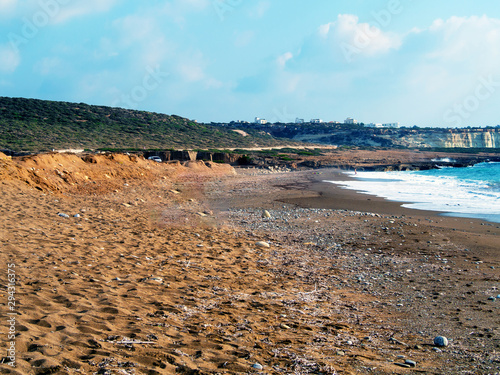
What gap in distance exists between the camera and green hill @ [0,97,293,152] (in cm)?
4425

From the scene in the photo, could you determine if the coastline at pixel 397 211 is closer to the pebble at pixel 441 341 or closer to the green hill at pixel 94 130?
the pebble at pixel 441 341

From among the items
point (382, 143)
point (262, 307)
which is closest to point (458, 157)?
point (382, 143)

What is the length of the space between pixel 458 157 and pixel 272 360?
228 ft

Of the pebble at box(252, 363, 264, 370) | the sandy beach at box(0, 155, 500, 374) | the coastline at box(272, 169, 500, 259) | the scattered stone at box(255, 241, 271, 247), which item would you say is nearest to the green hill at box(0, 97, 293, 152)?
the coastline at box(272, 169, 500, 259)

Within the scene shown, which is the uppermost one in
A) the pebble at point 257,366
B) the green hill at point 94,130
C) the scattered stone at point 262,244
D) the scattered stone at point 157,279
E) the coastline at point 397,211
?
the green hill at point 94,130

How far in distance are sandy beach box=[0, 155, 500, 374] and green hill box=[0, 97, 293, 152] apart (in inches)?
1322

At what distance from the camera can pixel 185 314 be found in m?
4.50

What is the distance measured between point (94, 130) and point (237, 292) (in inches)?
2220

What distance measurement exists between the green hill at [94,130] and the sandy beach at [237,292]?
110 ft

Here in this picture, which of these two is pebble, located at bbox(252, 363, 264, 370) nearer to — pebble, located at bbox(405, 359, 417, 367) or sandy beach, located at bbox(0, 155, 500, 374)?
sandy beach, located at bbox(0, 155, 500, 374)

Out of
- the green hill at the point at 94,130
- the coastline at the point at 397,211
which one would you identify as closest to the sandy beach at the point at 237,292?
the coastline at the point at 397,211

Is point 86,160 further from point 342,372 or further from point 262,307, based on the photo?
point 342,372

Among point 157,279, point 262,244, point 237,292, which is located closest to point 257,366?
point 237,292

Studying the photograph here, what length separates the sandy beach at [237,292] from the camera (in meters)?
3.47
